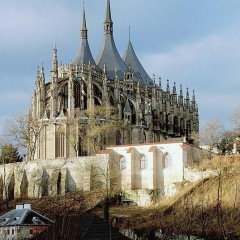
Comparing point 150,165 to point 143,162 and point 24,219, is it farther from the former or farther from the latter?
point 24,219

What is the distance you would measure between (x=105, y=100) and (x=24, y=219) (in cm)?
2970

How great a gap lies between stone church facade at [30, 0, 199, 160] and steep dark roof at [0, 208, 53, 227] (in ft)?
69.8

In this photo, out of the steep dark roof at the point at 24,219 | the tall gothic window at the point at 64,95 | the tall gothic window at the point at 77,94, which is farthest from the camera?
the tall gothic window at the point at 64,95

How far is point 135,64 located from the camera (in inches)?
3757

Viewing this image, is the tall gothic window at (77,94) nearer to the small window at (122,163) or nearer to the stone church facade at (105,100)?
the stone church facade at (105,100)

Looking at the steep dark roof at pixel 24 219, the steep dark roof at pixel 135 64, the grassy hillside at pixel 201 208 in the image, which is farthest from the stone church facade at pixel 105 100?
the steep dark roof at pixel 24 219

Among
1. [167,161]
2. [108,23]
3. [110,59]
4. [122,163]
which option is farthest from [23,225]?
[108,23]

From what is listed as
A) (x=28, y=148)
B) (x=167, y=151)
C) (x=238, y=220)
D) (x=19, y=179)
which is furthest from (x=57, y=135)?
(x=238, y=220)

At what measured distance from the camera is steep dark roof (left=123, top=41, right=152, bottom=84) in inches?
3687

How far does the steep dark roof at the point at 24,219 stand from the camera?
50.2m

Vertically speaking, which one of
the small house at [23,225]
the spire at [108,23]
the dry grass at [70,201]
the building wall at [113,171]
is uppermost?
the spire at [108,23]

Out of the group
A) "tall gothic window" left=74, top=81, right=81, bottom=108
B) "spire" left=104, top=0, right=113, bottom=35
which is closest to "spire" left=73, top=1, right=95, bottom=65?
"tall gothic window" left=74, top=81, right=81, bottom=108

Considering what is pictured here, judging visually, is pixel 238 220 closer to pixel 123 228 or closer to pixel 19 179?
pixel 123 228

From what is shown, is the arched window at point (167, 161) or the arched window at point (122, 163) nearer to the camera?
the arched window at point (167, 161)
